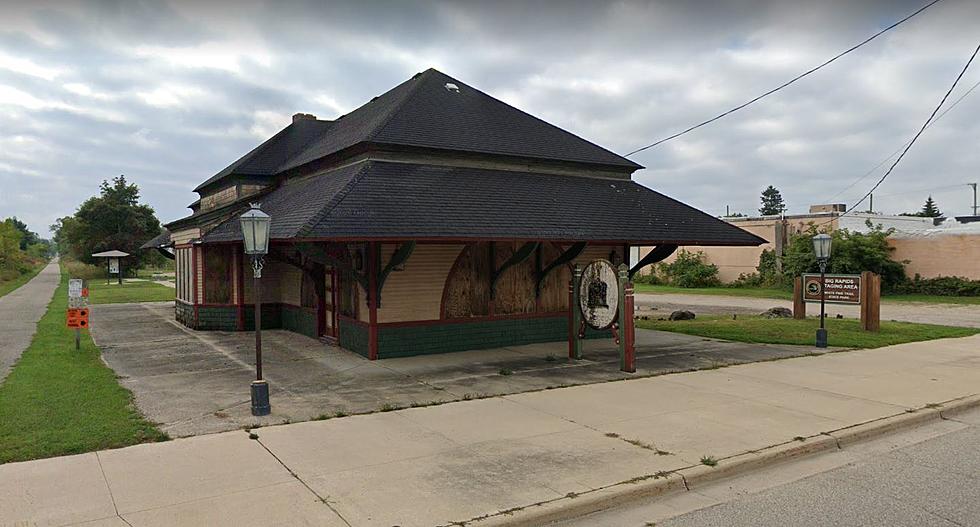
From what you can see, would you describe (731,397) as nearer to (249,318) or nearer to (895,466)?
(895,466)

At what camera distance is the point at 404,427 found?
7.84 m

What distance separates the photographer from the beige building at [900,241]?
31312 mm

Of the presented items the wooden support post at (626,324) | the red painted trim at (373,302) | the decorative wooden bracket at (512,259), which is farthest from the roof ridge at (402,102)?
the wooden support post at (626,324)

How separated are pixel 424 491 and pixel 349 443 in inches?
67.7

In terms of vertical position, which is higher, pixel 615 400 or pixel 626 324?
pixel 626 324

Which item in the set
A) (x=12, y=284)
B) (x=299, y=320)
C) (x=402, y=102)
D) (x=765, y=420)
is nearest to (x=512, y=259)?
(x=402, y=102)

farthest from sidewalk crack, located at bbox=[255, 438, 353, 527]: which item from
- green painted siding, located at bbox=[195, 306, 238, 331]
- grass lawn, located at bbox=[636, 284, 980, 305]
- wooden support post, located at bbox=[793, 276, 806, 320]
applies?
grass lawn, located at bbox=[636, 284, 980, 305]

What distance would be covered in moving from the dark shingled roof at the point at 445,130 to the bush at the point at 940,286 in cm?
2302

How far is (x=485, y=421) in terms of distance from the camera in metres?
8.15

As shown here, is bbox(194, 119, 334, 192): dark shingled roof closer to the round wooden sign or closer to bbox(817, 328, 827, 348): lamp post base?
the round wooden sign

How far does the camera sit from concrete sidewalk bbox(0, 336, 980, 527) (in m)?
5.29

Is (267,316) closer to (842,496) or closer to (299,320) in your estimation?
(299,320)

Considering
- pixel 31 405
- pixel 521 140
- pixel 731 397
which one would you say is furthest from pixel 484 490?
pixel 521 140

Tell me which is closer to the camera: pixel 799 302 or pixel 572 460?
pixel 572 460
